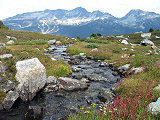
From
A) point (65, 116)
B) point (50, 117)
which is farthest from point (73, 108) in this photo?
point (50, 117)

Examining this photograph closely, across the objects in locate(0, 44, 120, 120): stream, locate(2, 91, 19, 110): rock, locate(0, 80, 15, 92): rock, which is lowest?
locate(0, 44, 120, 120): stream

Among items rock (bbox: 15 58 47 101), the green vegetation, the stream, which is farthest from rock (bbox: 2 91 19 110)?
the green vegetation

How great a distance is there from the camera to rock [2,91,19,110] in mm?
6871

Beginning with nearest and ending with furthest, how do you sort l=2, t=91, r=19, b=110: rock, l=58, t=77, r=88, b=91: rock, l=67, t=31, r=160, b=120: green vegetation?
l=67, t=31, r=160, b=120: green vegetation → l=2, t=91, r=19, b=110: rock → l=58, t=77, r=88, b=91: rock

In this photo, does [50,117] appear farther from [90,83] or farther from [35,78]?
[90,83]

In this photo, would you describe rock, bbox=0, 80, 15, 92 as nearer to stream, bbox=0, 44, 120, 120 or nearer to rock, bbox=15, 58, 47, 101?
rock, bbox=15, 58, 47, 101

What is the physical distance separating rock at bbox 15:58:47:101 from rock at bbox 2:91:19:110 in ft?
1.40

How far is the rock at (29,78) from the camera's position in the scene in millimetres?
7605

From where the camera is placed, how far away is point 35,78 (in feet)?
26.2

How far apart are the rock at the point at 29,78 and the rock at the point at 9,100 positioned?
1.40ft

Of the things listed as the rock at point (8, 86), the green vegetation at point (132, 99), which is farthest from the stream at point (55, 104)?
the rock at point (8, 86)

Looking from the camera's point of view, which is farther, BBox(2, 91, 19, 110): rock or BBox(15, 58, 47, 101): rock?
BBox(15, 58, 47, 101): rock

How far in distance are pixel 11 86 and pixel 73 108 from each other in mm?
4008

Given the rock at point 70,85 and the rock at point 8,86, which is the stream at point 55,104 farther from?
the rock at point 8,86
